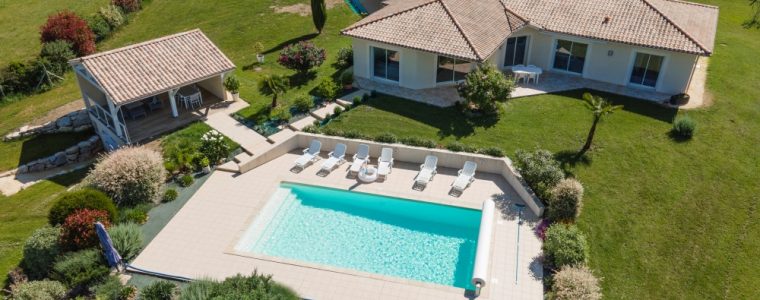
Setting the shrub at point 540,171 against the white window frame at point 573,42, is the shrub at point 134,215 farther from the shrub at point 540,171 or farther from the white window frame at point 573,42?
the white window frame at point 573,42

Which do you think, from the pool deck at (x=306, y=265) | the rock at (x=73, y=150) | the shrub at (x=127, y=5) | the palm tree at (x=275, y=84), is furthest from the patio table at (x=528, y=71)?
the shrub at (x=127, y=5)

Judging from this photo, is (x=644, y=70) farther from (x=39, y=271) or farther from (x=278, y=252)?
(x=39, y=271)

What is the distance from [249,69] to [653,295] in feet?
94.1

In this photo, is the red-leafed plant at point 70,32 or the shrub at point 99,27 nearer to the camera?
the red-leafed plant at point 70,32

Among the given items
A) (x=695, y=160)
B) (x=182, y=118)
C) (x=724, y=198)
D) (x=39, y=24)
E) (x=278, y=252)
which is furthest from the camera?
(x=39, y=24)

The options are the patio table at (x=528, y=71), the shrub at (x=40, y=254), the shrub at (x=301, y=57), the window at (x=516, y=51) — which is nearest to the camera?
the shrub at (x=40, y=254)

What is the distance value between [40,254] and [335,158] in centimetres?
1362

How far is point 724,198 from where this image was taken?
81.8 ft

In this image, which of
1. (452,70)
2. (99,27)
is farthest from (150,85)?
(99,27)

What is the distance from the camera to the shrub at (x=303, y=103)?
3147 cm

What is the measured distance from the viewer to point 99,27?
145ft

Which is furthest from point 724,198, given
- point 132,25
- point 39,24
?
point 39,24

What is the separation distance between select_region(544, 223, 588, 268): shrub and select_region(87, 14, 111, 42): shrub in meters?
39.8

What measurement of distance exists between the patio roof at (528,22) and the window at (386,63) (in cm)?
136
